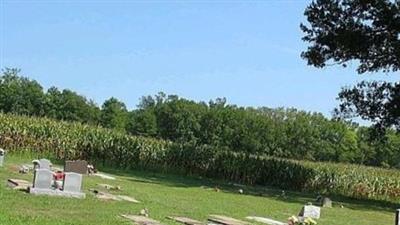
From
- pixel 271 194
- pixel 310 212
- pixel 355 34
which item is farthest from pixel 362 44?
pixel 310 212

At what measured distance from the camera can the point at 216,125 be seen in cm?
11056

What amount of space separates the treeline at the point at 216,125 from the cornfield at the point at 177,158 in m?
59.8

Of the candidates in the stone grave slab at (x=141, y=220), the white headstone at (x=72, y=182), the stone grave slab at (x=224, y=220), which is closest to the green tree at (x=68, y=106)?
the white headstone at (x=72, y=182)

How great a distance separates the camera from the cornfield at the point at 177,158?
39.8 metres

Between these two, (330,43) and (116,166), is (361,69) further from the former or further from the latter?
A: (116,166)

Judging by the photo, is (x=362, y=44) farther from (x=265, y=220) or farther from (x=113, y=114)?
(x=113, y=114)

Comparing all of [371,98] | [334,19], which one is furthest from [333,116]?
[334,19]

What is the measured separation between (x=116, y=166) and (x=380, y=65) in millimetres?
17663

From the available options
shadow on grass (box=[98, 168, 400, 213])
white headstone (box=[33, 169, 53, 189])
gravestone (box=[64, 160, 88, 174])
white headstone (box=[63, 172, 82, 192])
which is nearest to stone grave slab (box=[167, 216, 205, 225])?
white headstone (box=[63, 172, 82, 192])

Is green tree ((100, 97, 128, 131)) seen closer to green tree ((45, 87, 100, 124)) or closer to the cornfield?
green tree ((45, 87, 100, 124))

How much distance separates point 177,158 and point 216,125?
67943 millimetres

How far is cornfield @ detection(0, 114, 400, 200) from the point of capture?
39.8m

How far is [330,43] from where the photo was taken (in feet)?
100

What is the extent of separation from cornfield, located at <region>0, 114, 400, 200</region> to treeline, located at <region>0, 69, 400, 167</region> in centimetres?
5979
